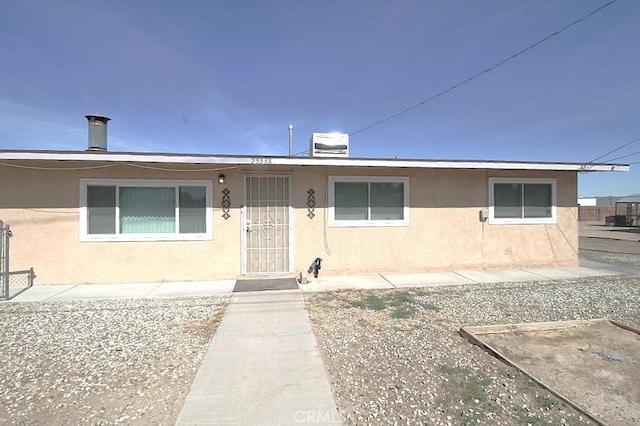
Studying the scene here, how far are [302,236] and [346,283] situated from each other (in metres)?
1.44

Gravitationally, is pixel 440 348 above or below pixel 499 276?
below

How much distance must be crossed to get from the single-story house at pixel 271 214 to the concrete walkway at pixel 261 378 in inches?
109

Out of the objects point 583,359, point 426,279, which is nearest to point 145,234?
point 426,279

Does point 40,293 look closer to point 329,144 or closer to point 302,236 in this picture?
point 302,236

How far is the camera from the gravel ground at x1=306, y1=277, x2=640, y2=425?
266 cm

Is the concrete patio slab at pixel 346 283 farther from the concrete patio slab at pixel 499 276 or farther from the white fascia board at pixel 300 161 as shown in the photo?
the white fascia board at pixel 300 161

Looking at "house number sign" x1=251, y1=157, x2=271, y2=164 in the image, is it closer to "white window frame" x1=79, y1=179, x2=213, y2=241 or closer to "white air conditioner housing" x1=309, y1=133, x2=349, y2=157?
"white window frame" x1=79, y1=179, x2=213, y2=241

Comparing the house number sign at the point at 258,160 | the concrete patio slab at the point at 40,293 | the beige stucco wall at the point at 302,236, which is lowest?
the concrete patio slab at the point at 40,293

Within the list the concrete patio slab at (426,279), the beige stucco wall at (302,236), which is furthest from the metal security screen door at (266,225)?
the concrete patio slab at (426,279)

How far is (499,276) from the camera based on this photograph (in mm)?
7602

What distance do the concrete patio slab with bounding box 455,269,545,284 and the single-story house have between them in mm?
315

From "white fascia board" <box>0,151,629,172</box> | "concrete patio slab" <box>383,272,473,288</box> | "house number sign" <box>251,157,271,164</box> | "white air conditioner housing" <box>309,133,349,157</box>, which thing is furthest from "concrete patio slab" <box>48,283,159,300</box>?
"concrete patio slab" <box>383,272,473,288</box>

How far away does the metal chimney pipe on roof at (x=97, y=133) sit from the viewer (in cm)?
713

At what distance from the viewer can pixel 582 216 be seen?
129 ft
